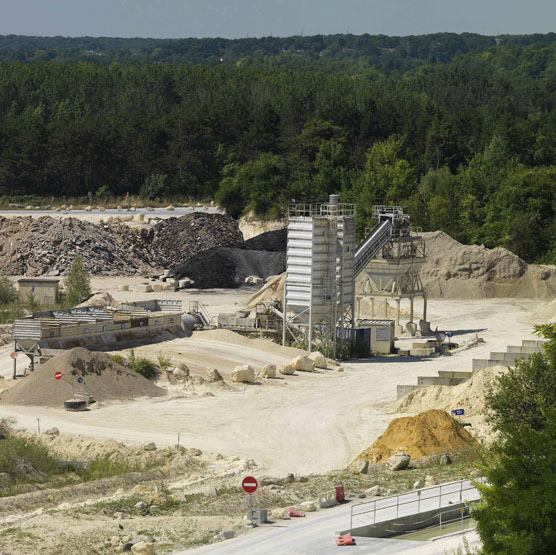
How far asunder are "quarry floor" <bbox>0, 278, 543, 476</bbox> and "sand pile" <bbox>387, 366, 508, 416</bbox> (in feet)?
3.56

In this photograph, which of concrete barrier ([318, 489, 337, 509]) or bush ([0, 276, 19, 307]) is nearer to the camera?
concrete barrier ([318, 489, 337, 509])

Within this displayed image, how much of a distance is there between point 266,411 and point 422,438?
1137cm

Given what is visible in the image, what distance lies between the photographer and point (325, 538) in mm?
30172

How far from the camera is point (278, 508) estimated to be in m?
33.3

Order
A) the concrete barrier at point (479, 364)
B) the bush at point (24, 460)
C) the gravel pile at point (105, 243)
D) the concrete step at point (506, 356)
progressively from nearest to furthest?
the bush at point (24, 460)
the concrete barrier at point (479, 364)
the concrete step at point (506, 356)
the gravel pile at point (105, 243)

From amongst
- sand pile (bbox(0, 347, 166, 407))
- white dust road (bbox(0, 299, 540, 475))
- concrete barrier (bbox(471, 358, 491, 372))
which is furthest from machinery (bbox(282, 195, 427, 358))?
sand pile (bbox(0, 347, 166, 407))

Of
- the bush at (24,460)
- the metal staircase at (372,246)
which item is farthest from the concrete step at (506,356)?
the bush at (24,460)

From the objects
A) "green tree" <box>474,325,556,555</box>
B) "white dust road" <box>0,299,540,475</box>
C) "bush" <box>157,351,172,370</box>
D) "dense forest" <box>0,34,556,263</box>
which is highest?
"dense forest" <box>0,34,556,263</box>

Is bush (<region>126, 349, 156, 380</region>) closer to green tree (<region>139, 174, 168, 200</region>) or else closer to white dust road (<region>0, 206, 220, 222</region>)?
white dust road (<region>0, 206, 220, 222</region>)

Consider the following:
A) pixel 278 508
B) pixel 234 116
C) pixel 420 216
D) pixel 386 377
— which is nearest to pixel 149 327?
pixel 386 377

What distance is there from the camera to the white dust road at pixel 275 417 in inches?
1786

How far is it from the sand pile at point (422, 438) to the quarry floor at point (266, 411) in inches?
65.6

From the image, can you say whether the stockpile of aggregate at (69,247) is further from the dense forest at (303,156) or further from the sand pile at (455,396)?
the sand pile at (455,396)

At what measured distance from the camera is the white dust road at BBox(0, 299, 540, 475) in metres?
45.4
